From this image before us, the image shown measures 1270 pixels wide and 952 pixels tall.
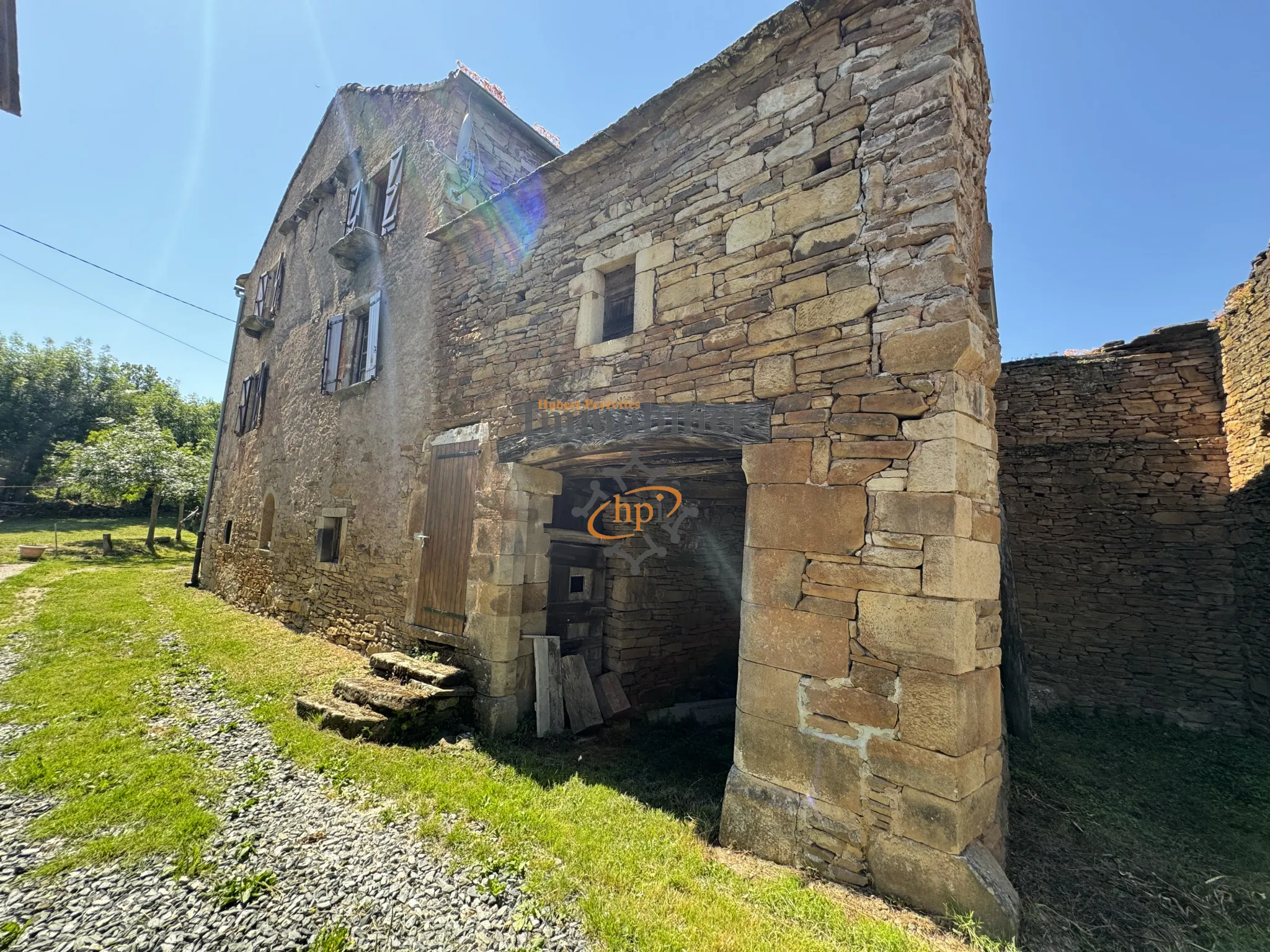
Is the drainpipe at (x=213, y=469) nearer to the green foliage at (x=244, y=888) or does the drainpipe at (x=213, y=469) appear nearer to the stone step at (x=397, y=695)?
the stone step at (x=397, y=695)

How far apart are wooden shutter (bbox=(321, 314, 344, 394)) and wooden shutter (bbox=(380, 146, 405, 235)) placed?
5.86 feet

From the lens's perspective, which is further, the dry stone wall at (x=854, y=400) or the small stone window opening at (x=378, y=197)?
the small stone window opening at (x=378, y=197)

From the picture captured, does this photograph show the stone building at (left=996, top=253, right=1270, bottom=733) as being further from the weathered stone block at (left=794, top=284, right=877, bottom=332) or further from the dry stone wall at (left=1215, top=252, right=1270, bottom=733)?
the weathered stone block at (left=794, top=284, right=877, bottom=332)

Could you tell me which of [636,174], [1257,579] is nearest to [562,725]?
[636,174]

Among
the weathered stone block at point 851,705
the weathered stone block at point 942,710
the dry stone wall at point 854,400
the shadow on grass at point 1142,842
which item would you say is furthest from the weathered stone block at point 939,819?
Answer: the shadow on grass at point 1142,842

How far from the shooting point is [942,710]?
2.77 m

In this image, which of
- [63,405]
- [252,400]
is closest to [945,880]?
[252,400]

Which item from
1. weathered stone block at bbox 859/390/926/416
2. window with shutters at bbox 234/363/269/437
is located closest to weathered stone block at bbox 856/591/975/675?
weathered stone block at bbox 859/390/926/416

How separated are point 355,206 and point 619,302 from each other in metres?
Answer: 7.61

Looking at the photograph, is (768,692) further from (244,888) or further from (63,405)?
(63,405)

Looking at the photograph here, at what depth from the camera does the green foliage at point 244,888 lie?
270 cm

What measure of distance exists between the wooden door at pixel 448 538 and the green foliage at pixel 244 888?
9.47 feet

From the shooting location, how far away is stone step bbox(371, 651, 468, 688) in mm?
5289

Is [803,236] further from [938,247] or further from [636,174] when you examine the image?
[636,174]
